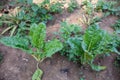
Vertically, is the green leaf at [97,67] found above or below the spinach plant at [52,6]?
below

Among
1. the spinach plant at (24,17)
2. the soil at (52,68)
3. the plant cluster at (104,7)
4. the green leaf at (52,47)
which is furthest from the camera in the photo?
the plant cluster at (104,7)

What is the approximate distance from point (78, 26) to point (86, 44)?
2.12 feet

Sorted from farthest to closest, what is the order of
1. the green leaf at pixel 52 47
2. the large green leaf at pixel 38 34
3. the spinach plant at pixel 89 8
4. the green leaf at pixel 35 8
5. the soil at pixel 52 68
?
1. the spinach plant at pixel 89 8
2. the green leaf at pixel 35 8
3. the soil at pixel 52 68
4. the large green leaf at pixel 38 34
5. the green leaf at pixel 52 47

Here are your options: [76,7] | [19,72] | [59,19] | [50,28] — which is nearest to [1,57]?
[19,72]

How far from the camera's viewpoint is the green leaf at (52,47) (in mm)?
3139

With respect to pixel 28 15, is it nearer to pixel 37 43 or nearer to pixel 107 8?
pixel 37 43

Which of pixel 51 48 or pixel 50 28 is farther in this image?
pixel 50 28

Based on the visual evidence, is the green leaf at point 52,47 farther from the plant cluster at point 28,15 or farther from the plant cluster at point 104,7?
the plant cluster at point 104,7

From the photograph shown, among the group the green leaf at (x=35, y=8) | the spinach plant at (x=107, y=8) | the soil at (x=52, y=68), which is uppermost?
the green leaf at (x=35, y=8)

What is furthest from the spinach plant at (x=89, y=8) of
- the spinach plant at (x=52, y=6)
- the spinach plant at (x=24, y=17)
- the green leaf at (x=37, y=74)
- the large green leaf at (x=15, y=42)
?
the green leaf at (x=37, y=74)

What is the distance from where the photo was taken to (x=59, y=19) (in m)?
4.19

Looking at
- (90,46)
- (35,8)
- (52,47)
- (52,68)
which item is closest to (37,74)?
(52,68)

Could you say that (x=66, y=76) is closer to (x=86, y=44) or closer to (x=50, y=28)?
(x=86, y=44)

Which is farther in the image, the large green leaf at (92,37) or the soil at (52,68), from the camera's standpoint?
the soil at (52,68)
